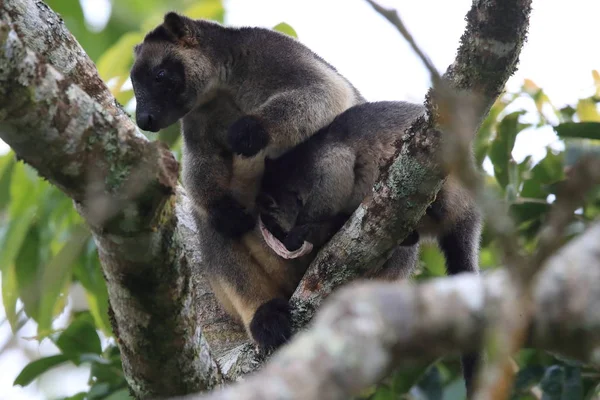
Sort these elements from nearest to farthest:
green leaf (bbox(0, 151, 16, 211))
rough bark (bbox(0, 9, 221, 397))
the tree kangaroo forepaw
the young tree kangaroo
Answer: rough bark (bbox(0, 9, 221, 397)), the tree kangaroo forepaw, the young tree kangaroo, green leaf (bbox(0, 151, 16, 211))

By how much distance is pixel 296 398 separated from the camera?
1581mm

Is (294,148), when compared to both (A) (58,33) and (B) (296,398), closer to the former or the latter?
(A) (58,33)

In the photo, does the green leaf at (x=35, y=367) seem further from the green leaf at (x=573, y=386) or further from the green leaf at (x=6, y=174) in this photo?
the green leaf at (x=573, y=386)

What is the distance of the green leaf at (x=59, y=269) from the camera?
536cm

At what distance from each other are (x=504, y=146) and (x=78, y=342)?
11.2ft

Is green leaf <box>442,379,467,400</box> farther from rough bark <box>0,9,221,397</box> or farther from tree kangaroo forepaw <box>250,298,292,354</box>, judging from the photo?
rough bark <box>0,9,221,397</box>

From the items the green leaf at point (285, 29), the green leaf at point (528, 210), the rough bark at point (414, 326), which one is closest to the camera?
the rough bark at point (414, 326)

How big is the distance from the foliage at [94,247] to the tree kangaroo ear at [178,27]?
2.08ft

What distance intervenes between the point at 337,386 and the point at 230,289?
135 inches

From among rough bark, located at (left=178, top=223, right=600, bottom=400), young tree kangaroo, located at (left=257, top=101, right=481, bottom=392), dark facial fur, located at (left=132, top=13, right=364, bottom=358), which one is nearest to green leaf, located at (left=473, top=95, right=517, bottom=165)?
dark facial fur, located at (left=132, top=13, right=364, bottom=358)

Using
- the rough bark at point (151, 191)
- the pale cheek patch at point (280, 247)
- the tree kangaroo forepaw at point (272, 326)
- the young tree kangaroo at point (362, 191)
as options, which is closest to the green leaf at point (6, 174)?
the rough bark at point (151, 191)

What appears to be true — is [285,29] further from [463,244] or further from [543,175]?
[463,244]

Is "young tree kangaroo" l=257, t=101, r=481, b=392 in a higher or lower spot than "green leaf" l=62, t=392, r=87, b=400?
higher

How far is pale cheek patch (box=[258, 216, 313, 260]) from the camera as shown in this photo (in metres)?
4.70
